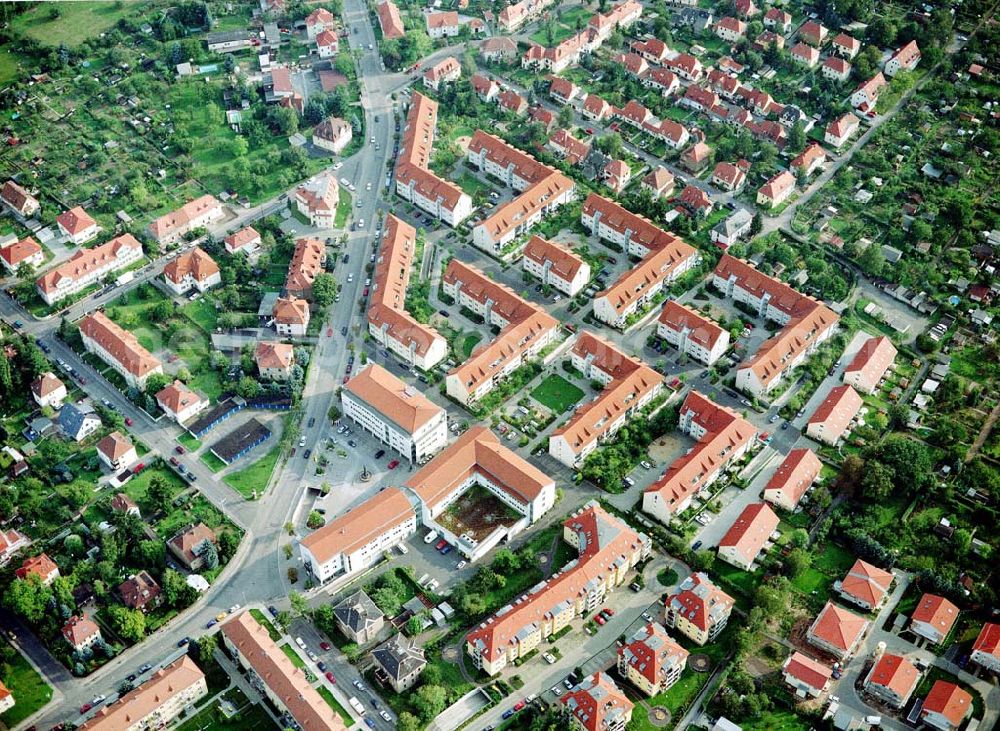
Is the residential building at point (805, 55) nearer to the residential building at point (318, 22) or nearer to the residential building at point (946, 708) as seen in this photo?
the residential building at point (318, 22)

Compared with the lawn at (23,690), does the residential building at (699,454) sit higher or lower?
higher

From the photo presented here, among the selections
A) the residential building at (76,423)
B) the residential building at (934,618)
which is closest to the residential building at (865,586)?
the residential building at (934,618)

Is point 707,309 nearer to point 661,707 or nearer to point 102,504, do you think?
point 661,707

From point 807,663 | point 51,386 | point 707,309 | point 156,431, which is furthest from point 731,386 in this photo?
point 51,386

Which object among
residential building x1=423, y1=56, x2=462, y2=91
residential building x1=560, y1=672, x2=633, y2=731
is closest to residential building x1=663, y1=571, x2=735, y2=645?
residential building x1=560, y1=672, x2=633, y2=731

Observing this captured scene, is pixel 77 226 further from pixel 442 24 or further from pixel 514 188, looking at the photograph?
pixel 442 24

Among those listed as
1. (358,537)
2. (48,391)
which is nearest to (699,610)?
(358,537)
